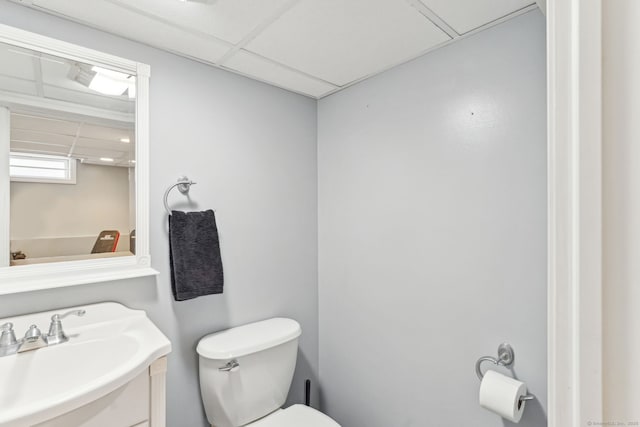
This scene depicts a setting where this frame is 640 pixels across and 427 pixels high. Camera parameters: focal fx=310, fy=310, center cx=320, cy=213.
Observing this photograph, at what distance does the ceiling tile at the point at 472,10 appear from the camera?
3.55ft

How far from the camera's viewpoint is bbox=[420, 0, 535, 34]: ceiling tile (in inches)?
42.6

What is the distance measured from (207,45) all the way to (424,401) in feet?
6.10

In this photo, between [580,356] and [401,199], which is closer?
[580,356]

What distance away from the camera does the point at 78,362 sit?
1.03 meters

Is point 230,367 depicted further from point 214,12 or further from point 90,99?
point 214,12

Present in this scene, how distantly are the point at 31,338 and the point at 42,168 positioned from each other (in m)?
0.61

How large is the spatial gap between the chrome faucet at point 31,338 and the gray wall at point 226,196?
0.12m

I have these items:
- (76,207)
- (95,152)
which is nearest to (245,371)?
(76,207)

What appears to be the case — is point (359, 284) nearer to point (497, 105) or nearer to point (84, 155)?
point (497, 105)

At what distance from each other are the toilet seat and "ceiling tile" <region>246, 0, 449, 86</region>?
1674mm

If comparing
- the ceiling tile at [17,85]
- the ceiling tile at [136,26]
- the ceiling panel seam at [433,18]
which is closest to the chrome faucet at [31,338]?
the ceiling tile at [17,85]

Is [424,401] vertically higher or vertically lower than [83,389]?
lower

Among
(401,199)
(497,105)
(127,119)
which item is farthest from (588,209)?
(127,119)

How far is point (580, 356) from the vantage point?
0.35m
